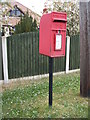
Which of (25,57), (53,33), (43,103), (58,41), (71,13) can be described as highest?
(71,13)

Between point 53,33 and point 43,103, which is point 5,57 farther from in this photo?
point 53,33

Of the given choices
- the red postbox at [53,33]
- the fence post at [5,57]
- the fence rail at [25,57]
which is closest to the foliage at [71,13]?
the fence rail at [25,57]

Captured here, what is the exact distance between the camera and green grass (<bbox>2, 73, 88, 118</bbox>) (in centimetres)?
295

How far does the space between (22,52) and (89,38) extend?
8.22ft

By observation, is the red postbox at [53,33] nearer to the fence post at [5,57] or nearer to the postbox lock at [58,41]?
the postbox lock at [58,41]

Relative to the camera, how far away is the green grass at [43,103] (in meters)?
2.95

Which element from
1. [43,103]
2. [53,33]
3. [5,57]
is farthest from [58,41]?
[5,57]

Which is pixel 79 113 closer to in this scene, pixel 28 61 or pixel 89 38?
pixel 89 38

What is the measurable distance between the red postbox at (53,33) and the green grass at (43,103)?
3.61 feet

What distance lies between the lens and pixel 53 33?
9.22 feet

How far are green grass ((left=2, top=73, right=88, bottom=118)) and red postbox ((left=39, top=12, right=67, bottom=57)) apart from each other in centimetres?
110

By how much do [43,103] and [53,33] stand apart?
5.05ft

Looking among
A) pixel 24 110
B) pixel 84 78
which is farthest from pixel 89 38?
pixel 24 110

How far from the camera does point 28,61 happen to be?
550 cm
